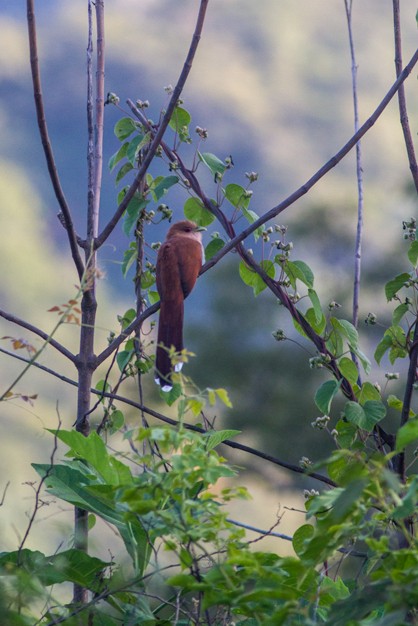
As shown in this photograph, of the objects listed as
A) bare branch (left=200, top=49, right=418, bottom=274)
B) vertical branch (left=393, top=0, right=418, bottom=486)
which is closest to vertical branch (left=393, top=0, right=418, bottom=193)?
vertical branch (left=393, top=0, right=418, bottom=486)

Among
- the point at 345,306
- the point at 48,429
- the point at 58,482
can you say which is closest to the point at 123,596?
the point at 58,482

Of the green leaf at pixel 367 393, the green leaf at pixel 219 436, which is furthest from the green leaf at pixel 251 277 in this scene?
the green leaf at pixel 219 436

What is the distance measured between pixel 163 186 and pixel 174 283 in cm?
80

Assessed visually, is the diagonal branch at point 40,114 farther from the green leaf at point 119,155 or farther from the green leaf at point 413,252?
the green leaf at point 413,252

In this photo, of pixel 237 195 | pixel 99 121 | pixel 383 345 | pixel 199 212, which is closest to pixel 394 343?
pixel 383 345

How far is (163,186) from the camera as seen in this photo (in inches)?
99.7

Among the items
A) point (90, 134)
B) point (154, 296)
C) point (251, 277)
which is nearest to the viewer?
point (90, 134)

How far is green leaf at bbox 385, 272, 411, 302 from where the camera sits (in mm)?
2484

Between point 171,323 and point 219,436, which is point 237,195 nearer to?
point 171,323

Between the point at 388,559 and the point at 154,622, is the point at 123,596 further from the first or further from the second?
the point at 388,559

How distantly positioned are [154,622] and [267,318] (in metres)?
7.30

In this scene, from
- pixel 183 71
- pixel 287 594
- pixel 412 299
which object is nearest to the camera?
pixel 287 594

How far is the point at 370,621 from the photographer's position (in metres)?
A: 1.78

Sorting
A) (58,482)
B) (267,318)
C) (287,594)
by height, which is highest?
(267,318)
